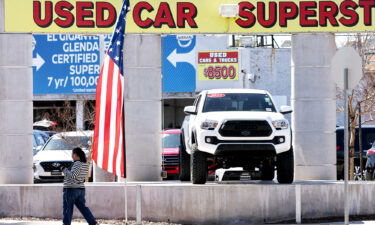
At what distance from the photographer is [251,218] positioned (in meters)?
17.5

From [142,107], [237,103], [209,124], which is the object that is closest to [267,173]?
[237,103]

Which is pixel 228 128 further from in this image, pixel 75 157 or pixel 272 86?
pixel 272 86

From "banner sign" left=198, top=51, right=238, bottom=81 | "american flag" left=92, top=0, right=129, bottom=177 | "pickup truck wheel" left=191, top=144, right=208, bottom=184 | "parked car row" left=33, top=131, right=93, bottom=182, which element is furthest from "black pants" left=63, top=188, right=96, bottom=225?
"banner sign" left=198, top=51, right=238, bottom=81

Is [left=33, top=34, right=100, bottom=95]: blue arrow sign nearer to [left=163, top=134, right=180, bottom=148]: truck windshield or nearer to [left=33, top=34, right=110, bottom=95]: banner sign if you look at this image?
[left=33, top=34, right=110, bottom=95]: banner sign

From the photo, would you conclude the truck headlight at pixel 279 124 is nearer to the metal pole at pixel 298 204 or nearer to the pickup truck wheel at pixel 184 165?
the metal pole at pixel 298 204

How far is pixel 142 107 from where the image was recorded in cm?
2042

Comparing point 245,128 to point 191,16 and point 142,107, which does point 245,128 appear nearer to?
point 142,107

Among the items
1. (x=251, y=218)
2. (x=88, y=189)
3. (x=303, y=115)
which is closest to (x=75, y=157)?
(x=88, y=189)

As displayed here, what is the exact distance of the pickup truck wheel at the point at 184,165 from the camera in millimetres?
20359

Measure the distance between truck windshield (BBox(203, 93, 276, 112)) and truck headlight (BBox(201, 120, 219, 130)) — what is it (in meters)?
1.00

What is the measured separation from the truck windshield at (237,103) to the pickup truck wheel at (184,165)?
5.50ft

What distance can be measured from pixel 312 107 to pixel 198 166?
3.72m

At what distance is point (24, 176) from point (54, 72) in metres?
25.9

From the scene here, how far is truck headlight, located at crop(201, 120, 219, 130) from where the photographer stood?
17894 mm
